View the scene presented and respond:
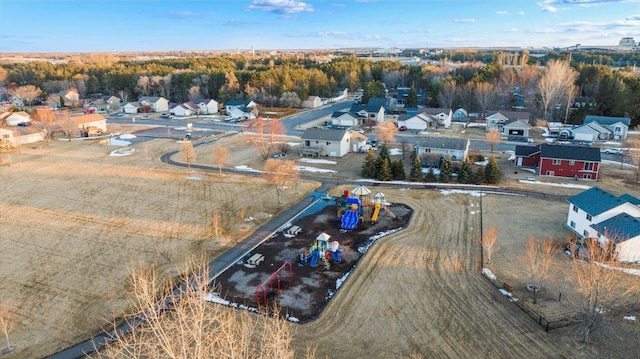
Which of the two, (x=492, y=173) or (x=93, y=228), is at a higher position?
(x=492, y=173)

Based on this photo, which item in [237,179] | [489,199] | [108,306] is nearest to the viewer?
[108,306]

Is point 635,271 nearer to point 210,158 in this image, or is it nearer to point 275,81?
point 210,158

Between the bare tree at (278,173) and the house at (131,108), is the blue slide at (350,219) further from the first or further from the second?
the house at (131,108)

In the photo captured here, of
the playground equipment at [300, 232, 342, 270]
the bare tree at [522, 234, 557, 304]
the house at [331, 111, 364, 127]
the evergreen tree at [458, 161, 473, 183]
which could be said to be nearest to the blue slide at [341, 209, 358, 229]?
the playground equipment at [300, 232, 342, 270]

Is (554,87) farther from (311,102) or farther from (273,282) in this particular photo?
(273,282)

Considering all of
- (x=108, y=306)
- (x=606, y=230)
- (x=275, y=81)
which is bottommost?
(x=108, y=306)

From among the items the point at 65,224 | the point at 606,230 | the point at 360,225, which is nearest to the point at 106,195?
the point at 65,224

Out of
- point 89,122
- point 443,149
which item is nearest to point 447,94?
point 443,149
